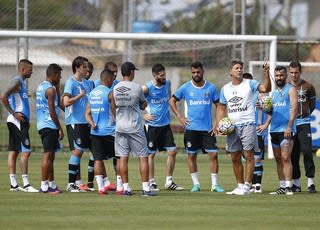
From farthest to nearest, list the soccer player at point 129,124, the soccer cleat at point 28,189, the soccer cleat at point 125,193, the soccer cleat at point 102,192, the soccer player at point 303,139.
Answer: the soccer player at point 303,139, the soccer cleat at point 28,189, the soccer cleat at point 102,192, the soccer cleat at point 125,193, the soccer player at point 129,124

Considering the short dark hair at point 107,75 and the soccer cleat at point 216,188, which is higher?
the short dark hair at point 107,75

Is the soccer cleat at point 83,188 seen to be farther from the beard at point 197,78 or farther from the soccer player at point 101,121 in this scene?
the beard at point 197,78

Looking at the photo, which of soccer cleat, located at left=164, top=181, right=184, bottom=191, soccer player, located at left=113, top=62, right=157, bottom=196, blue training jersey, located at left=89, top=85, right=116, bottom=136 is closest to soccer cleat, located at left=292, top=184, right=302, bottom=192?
soccer cleat, located at left=164, top=181, right=184, bottom=191

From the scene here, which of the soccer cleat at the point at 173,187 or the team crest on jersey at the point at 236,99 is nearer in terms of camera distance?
the team crest on jersey at the point at 236,99

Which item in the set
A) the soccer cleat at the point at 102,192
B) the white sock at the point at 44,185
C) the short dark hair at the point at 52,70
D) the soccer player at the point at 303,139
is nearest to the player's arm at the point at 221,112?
the soccer player at the point at 303,139

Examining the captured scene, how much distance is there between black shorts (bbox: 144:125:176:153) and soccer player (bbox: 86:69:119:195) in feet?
7.04

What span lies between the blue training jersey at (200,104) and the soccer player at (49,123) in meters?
2.65

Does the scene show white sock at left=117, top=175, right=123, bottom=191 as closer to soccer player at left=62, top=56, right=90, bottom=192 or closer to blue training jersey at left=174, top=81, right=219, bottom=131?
soccer player at left=62, top=56, right=90, bottom=192

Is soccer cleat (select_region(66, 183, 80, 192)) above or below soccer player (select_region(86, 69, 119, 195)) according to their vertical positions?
below

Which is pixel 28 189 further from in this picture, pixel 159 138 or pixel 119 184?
pixel 159 138

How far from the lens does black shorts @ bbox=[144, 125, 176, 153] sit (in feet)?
64.7

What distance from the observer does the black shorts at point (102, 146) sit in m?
17.6

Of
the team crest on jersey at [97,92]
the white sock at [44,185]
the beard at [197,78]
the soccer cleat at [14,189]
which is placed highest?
the beard at [197,78]

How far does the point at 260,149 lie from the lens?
18438mm
